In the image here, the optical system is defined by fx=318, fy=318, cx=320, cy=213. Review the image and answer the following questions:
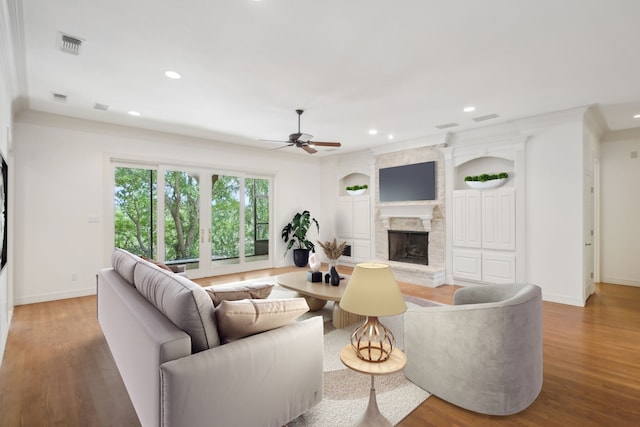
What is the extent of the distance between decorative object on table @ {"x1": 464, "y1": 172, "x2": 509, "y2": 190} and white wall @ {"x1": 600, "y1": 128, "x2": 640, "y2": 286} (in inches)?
93.6

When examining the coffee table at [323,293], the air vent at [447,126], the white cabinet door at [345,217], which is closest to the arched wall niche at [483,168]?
the air vent at [447,126]

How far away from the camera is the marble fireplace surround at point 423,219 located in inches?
224

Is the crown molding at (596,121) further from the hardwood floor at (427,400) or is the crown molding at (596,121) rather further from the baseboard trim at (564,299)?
the hardwood floor at (427,400)


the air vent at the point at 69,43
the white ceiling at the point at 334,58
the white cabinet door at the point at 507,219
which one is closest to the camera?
the white ceiling at the point at 334,58

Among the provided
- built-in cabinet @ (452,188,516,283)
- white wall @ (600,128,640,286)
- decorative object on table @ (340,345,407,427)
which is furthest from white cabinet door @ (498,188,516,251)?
decorative object on table @ (340,345,407,427)

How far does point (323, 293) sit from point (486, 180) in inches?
135

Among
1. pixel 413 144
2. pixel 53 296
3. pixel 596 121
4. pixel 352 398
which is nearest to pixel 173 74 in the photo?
pixel 352 398

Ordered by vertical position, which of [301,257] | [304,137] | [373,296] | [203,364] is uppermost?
[304,137]

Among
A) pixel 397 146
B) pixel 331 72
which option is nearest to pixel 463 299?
pixel 331 72

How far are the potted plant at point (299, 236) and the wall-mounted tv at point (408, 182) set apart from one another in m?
1.91

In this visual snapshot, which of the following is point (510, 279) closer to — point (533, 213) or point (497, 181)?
point (533, 213)

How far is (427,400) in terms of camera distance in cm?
223

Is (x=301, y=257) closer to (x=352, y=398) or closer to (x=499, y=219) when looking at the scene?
(x=499, y=219)

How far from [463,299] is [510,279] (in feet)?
9.25
